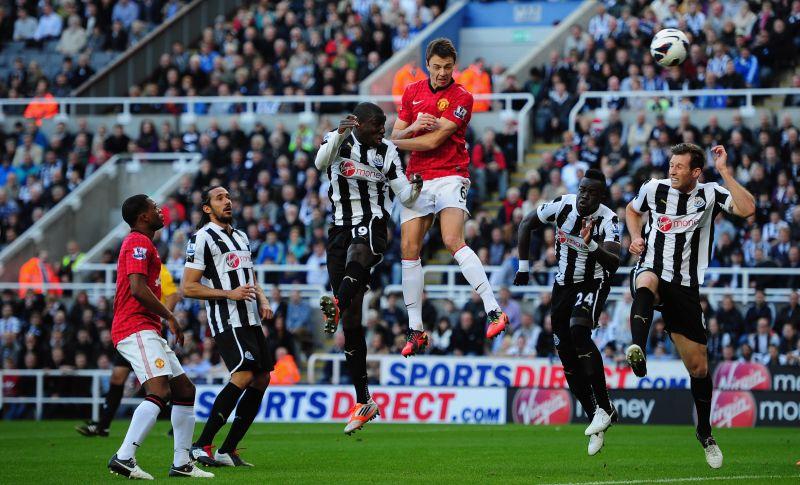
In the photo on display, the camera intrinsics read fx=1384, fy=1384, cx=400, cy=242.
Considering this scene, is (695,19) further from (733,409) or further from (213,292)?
(213,292)

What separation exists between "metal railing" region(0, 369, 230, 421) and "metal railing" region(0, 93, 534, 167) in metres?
7.11

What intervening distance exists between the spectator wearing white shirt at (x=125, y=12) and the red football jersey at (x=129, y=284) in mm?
24143

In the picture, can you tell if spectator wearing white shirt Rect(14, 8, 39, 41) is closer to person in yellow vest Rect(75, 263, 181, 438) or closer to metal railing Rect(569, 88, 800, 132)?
metal railing Rect(569, 88, 800, 132)

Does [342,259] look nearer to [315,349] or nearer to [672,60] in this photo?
[672,60]

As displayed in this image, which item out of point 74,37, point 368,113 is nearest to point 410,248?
point 368,113

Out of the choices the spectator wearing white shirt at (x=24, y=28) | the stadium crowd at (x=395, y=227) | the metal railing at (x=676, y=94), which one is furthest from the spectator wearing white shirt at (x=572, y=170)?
the spectator wearing white shirt at (x=24, y=28)

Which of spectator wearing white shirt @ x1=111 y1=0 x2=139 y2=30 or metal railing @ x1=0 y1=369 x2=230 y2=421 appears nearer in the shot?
metal railing @ x1=0 y1=369 x2=230 y2=421

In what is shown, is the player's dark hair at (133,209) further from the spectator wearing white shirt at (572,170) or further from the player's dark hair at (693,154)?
the spectator wearing white shirt at (572,170)

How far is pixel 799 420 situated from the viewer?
64.0 ft

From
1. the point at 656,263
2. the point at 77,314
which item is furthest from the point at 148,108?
the point at 656,263

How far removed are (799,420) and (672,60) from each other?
709 cm

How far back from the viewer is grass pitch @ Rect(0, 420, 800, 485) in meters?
11.5

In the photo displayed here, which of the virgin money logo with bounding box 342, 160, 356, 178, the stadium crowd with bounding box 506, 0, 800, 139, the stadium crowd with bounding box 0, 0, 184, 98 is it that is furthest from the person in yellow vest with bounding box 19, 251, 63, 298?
the virgin money logo with bounding box 342, 160, 356, 178

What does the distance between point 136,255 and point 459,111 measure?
10.3ft
